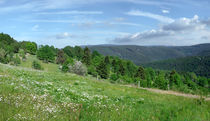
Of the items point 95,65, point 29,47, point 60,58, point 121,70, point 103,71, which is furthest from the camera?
point 29,47

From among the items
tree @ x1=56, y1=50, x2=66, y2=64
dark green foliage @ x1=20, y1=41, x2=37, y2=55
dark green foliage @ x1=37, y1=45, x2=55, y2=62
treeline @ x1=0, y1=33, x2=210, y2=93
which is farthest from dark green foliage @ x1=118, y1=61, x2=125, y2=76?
dark green foliage @ x1=20, y1=41, x2=37, y2=55

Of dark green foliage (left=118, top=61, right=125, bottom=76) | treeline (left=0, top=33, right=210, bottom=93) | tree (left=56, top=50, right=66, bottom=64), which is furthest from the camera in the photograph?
tree (left=56, top=50, right=66, bottom=64)

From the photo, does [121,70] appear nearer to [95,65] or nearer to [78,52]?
[95,65]

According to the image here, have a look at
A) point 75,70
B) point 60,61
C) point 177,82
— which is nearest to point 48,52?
point 60,61

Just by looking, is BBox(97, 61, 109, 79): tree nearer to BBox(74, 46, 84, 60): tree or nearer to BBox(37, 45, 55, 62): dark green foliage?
BBox(37, 45, 55, 62): dark green foliage

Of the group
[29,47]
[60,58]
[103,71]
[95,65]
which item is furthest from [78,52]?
[103,71]

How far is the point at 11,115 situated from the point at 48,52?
5297 inches

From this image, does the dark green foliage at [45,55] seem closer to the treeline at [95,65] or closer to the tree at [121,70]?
the treeline at [95,65]

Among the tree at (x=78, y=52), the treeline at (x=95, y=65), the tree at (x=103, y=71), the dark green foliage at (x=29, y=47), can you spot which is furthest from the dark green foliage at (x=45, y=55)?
the tree at (x=103, y=71)

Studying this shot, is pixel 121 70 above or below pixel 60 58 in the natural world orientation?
below

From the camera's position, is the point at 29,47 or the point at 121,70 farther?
the point at 29,47

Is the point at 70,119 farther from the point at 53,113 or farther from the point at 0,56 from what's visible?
the point at 0,56

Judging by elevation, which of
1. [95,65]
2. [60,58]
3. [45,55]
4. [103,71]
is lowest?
[103,71]

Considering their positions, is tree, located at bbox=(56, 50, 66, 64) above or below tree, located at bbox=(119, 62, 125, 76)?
above
